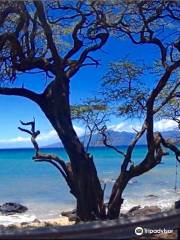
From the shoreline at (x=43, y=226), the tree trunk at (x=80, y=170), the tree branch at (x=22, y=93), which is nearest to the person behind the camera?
the shoreline at (x=43, y=226)

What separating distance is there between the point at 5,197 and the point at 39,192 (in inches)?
101

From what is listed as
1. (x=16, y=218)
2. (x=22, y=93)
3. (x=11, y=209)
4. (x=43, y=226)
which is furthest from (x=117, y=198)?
(x=11, y=209)

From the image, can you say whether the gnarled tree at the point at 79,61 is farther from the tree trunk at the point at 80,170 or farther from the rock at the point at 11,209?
the rock at the point at 11,209

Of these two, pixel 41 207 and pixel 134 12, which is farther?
pixel 41 207

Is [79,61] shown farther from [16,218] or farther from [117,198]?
[16,218]

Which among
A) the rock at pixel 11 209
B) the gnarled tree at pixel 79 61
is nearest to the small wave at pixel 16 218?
the rock at pixel 11 209

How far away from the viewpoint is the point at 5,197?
34.3 meters

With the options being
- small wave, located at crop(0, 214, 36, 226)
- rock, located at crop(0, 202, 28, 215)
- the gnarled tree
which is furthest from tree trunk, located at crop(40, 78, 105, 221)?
rock, located at crop(0, 202, 28, 215)

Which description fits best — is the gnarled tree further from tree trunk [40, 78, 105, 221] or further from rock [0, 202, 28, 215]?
rock [0, 202, 28, 215]

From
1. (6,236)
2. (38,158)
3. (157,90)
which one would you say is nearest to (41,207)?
(38,158)

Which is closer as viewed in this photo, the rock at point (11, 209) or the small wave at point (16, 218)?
the small wave at point (16, 218)

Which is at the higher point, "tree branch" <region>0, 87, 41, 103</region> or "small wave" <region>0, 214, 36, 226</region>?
"tree branch" <region>0, 87, 41, 103</region>

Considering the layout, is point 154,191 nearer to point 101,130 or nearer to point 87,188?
point 101,130

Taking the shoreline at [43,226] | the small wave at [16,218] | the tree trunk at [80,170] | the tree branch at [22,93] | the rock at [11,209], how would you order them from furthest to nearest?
the rock at [11,209]
the small wave at [16,218]
the tree branch at [22,93]
the tree trunk at [80,170]
the shoreline at [43,226]
